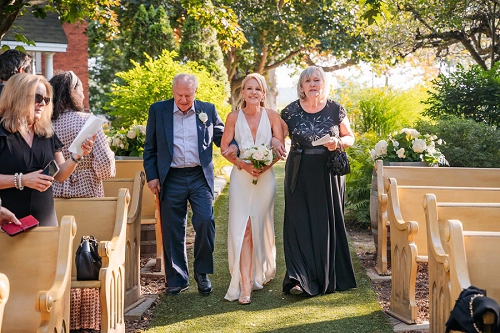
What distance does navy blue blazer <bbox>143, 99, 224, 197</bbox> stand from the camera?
7254 mm

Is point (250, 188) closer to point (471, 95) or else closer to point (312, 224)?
point (312, 224)

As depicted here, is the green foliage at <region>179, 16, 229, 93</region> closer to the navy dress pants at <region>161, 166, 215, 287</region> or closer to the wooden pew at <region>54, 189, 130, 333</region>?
the navy dress pants at <region>161, 166, 215, 287</region>

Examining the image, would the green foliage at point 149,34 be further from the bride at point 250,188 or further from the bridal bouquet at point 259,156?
the bridal bouquet at point 259,156

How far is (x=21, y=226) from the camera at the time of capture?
471 centimetres

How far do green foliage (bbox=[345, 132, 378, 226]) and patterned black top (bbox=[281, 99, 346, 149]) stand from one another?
13.0 feet

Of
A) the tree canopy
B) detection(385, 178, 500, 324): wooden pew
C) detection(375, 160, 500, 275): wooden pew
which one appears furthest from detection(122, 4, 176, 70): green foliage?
detection(385, 178, 500, 324): wooden pew

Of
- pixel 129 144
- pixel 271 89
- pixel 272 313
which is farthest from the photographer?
pixel 271 89

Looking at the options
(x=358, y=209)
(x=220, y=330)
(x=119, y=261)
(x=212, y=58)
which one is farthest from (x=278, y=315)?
(x=212, y=58)

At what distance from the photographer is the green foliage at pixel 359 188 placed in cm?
1113

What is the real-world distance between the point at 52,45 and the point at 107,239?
21.4 m

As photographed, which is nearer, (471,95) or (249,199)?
(249,199)

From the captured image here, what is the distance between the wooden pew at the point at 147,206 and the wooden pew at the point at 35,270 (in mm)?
3747

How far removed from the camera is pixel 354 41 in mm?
24562

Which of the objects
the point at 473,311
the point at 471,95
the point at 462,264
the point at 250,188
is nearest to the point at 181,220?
the point at 250,188
